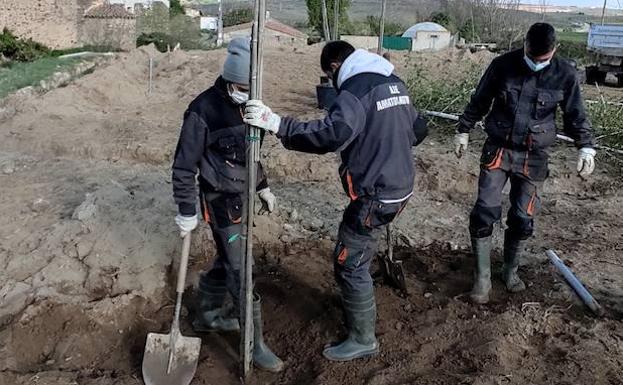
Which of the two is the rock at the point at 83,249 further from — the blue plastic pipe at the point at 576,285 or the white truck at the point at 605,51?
the white truck at the point at 605,51

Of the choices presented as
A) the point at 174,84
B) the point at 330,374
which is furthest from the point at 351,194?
the point at 174,84

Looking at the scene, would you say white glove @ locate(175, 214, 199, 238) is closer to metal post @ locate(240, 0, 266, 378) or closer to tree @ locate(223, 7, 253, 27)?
metal post @ locate(240, 0, 266, 378)

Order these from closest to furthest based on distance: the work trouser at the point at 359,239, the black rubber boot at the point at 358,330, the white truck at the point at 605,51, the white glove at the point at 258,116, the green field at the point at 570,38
A: the white glove at the point at 258,116 < the work trouser at the point at 359,239 < the black rubber boot at the point at 358,330 < the white truck at the point at 605,51 < the green field at the point at 570,38

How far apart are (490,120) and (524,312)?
1.24 m

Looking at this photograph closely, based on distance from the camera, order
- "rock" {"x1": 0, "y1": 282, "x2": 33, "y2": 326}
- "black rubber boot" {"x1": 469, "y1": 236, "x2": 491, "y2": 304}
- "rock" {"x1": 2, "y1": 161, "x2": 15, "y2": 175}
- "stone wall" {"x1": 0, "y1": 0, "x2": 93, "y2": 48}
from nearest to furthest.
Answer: "rock" {"x1": 0, "y1": 282, "x2": 33, "y2": 326} → "black rubber boot" {"x1": 469, "y1": 236, "x2": 491, "y2": 304} → "rock" {"x1": 2, "y1": 161, "x2": 15, "y2": 175} → "stone wall" {"x1": 0, "y1": 0, "x2": 93, "y2": 48}

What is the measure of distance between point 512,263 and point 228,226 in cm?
205

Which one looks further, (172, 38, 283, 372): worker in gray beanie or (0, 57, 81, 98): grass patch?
(0, 57, 81, 98): grass patch

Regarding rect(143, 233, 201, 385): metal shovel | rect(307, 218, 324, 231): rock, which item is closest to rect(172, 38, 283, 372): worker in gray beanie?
rect(143, 233, 201, 385): metal shovel

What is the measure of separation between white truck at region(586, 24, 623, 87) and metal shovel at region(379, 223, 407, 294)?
52.3 ft

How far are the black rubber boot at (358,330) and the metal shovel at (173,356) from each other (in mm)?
741

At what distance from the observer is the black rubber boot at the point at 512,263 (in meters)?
4.46

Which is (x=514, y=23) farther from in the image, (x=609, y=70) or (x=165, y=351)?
(x=165, y=351)

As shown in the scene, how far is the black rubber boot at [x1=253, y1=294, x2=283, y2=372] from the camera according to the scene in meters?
3.64

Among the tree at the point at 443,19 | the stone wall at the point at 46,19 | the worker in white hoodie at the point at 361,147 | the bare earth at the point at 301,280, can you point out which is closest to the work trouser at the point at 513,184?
the bare earth at the point at 301,280
